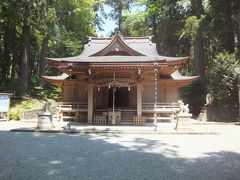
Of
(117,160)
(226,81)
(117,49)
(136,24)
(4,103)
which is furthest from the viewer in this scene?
(136,24)

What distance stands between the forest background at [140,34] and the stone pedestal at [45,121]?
43.3 feet

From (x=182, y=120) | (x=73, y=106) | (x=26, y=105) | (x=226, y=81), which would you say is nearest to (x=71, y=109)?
(x=73, y=106)

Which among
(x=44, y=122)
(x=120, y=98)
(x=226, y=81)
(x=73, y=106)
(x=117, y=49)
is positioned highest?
(x=117, y=49)

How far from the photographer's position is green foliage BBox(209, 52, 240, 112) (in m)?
21.4

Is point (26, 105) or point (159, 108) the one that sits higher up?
point (26, 105)

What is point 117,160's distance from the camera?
762cm

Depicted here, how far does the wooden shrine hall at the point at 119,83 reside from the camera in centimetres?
1791

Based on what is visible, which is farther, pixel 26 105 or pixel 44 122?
pixel 26 105

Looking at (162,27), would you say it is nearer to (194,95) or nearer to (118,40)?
(194,95)

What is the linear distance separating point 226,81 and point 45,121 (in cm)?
1355

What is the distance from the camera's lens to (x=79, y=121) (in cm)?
2036

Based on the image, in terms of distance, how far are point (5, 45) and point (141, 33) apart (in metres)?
19.6

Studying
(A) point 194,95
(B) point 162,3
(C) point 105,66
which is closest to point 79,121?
(C) point 105,66

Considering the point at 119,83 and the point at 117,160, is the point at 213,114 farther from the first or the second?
the point at 117,160
